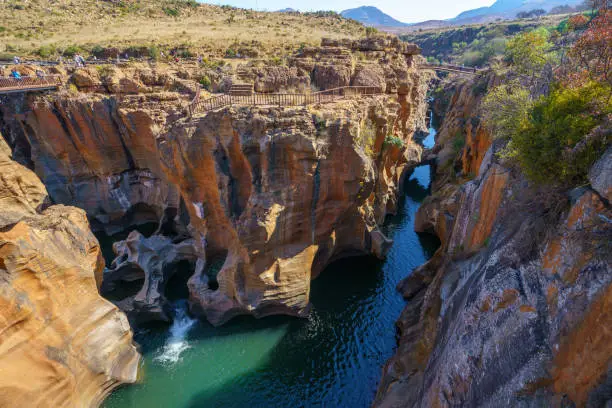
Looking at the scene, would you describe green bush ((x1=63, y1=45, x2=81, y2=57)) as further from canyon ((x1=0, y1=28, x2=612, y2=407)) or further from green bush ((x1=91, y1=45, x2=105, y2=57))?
canyon ((x1=0, y1=28, x2=612, y2=407))

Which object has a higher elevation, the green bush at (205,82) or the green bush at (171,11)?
the green bush at (171,11)

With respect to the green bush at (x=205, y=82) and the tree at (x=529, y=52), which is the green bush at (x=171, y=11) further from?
the tree at (x=529, y=52)

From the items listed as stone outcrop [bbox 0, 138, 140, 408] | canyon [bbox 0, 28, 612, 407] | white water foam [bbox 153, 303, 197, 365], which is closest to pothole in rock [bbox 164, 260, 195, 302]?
canyon [bbox 0, 28, 612, 407]

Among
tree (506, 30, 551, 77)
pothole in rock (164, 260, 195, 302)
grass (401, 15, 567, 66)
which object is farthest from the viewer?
grass (401, 15, 567, 66)

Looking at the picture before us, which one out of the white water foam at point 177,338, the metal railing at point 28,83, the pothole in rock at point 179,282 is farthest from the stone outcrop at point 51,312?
the metal railing at point 28,83

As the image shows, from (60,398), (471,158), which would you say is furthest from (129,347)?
(471,158)

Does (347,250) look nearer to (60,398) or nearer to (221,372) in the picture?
(221,372)
